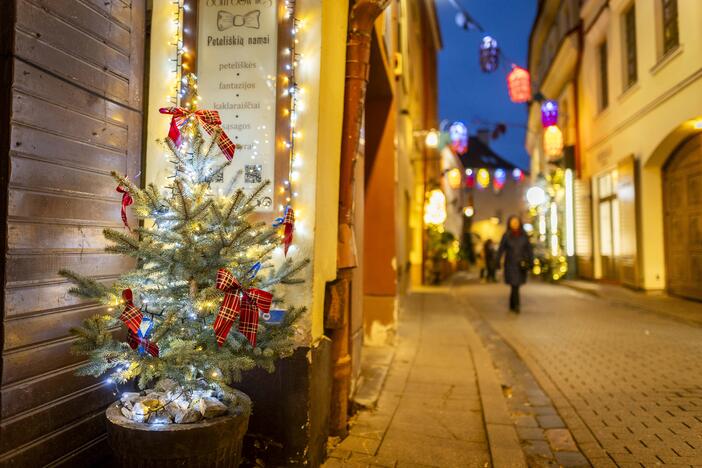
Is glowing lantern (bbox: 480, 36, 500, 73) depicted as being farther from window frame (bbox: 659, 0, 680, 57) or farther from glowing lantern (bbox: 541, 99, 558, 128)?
window frame (bbox: 659, 0, 680, 57)

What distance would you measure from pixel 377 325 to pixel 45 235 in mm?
4996

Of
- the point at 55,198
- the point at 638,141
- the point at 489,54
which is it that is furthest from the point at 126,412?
the point at 489,54

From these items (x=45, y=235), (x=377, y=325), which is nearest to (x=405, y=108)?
(x=377, y=325)

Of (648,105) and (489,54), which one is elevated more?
(489,54)

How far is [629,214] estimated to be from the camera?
42.8 feet

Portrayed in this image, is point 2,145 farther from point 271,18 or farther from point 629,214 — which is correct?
point 629,214

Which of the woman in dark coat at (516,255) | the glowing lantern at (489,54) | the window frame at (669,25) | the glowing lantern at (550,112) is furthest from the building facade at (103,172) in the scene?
the glowing lantern at (550,112)

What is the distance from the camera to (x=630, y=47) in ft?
45.2

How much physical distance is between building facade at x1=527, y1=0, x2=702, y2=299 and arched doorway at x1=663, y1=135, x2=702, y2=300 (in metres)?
0.02

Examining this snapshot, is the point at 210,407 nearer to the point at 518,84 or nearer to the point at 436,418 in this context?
the point at 436,418

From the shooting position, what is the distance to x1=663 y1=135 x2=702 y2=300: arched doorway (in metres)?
10.4

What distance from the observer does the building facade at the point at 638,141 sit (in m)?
10.6

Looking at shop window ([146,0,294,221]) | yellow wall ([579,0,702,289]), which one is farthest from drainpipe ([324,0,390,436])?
yellow wall ([579,0,702,289])

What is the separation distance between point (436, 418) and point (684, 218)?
9654mm
